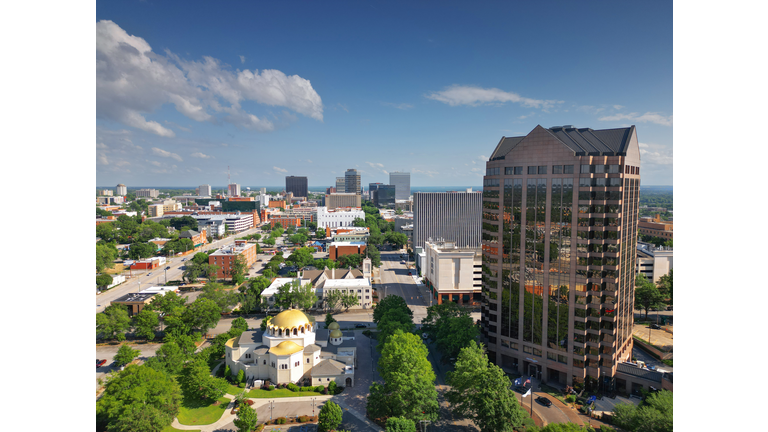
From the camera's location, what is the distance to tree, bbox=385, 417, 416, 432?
83.4 ft

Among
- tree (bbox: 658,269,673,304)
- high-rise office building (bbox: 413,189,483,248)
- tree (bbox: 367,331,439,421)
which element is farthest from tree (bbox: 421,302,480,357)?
high-rise office building (bbox: 413,189,483,248)

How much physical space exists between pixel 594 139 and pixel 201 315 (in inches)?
1889

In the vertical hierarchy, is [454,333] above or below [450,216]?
below

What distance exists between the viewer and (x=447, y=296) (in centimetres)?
5994

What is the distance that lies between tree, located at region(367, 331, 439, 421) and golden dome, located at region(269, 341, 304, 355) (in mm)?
9590

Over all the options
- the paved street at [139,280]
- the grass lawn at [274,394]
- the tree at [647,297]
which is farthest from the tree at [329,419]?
the paved street at [139,280]

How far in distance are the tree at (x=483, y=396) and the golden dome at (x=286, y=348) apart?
49.7 feet

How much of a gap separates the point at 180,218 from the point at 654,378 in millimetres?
150984

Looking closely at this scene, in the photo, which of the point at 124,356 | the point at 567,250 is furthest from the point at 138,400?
the point at 567,250

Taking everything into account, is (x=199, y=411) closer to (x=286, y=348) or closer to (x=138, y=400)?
(x=138, y=400)

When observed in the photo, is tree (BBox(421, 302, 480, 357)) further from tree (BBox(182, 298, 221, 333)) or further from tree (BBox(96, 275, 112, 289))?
tree (BBox(96, 275, 112, 289))

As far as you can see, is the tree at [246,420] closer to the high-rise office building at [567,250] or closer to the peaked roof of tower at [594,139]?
the high-rise office building at [567,250]

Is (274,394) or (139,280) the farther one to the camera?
(139,280)

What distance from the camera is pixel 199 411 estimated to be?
3142 cm
